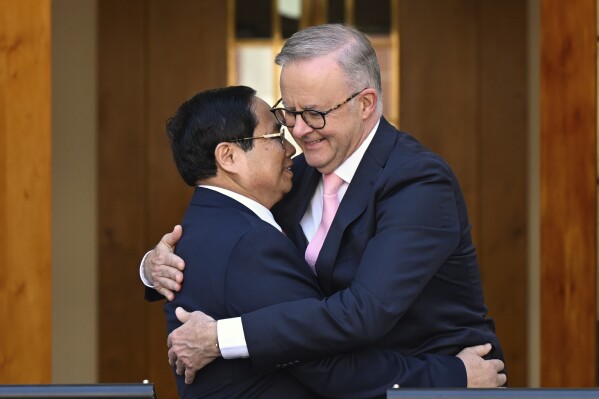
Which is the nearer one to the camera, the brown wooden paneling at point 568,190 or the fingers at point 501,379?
the fingers at point 501,379

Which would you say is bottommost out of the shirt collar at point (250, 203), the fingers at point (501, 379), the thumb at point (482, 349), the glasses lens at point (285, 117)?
the fingers at point (501, 379)

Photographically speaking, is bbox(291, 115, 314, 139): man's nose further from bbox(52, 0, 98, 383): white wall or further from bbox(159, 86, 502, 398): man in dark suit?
bbox(52, 0, 98, 383): white wall

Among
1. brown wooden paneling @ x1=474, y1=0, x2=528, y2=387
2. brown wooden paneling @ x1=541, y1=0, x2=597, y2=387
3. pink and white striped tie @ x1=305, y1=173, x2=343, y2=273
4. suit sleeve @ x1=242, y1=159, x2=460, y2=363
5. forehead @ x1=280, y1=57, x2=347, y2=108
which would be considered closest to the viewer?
suit sleeve @ x1=242, y1=159, x2=460, y2=363

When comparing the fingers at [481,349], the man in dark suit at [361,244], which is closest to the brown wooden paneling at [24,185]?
the man in dark suit at [361,244]

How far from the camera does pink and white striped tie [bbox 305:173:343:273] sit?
2741mm

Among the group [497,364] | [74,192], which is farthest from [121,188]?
[497,364]

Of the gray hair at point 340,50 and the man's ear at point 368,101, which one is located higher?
the gray hair at point 340,50

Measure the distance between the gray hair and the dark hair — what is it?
0.13 m

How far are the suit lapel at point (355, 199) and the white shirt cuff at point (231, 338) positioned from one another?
0.28m

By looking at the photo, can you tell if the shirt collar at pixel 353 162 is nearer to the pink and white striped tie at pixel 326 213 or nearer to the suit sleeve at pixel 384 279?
the pink and white striped tie at pixel 326 213

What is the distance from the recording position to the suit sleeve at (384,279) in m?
2.44

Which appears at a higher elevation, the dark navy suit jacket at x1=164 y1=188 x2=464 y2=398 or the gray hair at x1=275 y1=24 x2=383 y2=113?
the gray hair at x1=275 y1=24 x2=383 y2=113

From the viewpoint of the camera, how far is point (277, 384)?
8.39 feet

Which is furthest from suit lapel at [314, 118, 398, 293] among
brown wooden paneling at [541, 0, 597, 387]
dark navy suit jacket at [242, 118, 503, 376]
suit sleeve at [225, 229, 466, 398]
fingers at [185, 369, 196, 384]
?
brown wooden paneling at [541, 0, 597, 387]
